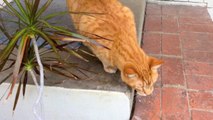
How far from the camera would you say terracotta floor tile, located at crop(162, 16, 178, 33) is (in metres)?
2.72

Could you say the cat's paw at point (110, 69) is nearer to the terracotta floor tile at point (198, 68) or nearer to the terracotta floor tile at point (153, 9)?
the terracotta floor tile at point (198, 68)

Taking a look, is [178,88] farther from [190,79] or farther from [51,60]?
[51,60]

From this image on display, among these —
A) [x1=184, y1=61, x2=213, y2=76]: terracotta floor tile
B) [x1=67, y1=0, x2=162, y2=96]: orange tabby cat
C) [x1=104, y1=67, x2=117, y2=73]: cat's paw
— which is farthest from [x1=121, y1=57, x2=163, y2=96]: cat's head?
[x1=184, y1=61, x2=213, y2=76]: terracotta floor tile

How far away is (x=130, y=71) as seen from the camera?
1367 millimetres

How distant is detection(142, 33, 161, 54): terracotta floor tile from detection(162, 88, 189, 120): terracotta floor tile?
534 mm

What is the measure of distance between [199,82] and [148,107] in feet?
1.60

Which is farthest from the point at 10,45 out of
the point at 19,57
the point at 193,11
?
the point at 193,11

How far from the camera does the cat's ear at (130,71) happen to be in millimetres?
1368

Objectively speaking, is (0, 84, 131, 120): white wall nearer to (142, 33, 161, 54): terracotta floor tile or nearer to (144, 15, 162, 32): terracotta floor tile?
(142, 33, 161, 54): terracotta floor tile

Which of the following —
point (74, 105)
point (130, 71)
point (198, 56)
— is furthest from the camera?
point (198, 56)

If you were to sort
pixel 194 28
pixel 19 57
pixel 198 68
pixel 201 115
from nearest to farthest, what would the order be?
pixel 19 57 < pixel 201 115 < pixel 198 68 < pixel 194 28

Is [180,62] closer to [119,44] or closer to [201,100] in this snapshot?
[201,100]

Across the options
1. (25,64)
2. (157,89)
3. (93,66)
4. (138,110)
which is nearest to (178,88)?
(157,89)

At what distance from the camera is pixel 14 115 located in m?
1.61
